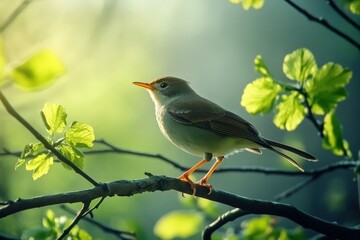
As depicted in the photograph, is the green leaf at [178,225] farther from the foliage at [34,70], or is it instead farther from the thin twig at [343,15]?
the foliage at [34,70]

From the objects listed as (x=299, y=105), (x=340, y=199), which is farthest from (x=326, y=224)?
(x=340, y=199)

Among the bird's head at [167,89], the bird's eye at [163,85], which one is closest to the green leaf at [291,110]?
the bird's head at [167,89]

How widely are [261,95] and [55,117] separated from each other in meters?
1.02

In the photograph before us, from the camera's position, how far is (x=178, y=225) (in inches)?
122

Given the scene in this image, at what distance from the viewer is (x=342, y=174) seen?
1289 centimetres

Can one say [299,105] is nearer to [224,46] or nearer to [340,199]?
[340,199]

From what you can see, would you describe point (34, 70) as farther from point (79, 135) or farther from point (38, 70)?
point (79, 135)

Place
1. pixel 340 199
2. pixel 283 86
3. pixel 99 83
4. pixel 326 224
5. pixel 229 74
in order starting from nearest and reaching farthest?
1. pixel 326 224
2. pixel 283 86
3. pixel 340 199
4. pixel 99 83
5. pixel 229 74

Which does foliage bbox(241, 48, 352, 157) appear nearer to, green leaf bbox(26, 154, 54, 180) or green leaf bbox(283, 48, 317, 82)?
green leaf bbox(283, 48, 317, 82)

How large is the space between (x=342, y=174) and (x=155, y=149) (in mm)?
4779

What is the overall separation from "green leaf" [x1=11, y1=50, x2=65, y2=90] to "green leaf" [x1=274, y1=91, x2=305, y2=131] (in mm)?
1704

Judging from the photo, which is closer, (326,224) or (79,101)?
(326,224)

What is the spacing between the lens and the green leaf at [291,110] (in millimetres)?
2459

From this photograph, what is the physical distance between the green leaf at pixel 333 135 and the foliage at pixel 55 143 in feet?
3.60
